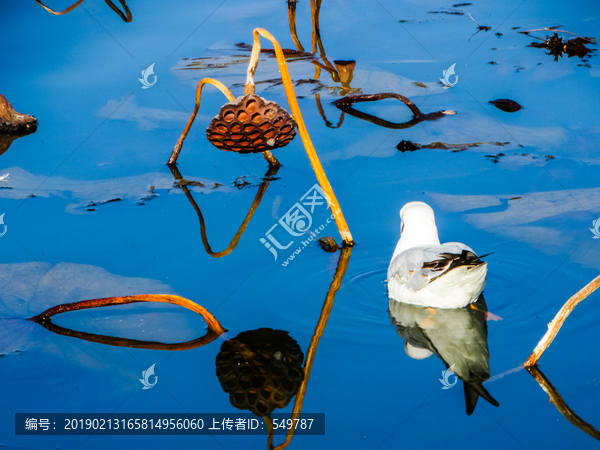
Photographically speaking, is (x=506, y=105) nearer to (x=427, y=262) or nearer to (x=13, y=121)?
(x=427, y=262)

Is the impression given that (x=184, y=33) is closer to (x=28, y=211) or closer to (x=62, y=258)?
(x=28, y=211)

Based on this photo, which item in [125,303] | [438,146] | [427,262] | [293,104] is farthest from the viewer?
[438,146]

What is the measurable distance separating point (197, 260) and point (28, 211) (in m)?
1.70

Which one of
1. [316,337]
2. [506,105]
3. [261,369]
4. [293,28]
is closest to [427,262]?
[316,337]

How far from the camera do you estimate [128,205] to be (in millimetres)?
4746

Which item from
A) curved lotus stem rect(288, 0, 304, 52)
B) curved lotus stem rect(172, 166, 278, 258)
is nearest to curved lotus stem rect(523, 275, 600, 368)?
curved lotus stem rect(172, 166, 278, 258)

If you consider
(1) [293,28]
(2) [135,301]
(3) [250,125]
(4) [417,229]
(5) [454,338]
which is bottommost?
(5) [454,338]

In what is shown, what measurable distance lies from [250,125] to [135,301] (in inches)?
48.3

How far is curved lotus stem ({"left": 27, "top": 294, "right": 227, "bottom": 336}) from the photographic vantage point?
3.12 m

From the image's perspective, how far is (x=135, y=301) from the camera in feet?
10.4

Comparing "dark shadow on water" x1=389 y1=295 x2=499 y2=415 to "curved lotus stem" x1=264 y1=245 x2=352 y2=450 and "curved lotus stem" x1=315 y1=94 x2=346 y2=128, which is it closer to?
"curved lotus stem" x1=264 y1=245 x2=352 y2=450

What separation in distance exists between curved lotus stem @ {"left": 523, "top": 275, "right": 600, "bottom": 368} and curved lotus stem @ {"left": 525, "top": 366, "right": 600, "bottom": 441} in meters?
0.05

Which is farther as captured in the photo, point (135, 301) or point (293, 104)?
point (293, 104)

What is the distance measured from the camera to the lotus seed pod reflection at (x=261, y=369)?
2854mm
